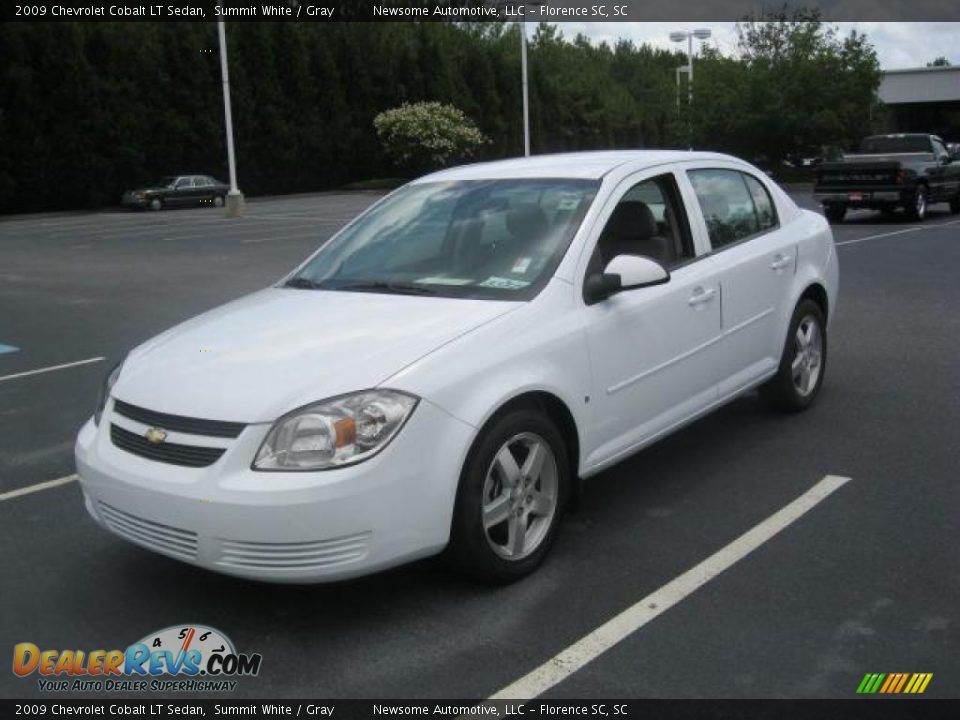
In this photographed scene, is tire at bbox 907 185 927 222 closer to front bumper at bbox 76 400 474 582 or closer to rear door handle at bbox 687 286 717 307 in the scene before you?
rear door handle at bbox 687 286 717 307

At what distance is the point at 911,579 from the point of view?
4.14 m

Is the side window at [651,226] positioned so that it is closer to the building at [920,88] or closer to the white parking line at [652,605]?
the white parking line at [652,605]

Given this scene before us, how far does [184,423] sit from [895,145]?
74.7 feet

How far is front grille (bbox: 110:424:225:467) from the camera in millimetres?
3707

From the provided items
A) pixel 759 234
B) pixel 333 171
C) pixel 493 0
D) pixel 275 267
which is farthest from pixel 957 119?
pixel 759 234

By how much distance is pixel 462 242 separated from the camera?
5047mm

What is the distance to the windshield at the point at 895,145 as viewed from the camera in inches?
913

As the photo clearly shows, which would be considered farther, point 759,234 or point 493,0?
point 493,0

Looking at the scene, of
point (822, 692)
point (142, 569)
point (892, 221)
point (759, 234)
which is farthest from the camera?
point (892, 221)

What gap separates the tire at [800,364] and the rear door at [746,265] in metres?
0.19

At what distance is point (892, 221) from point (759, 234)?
1801cm

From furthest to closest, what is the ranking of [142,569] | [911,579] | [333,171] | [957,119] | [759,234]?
[957,119], [333,171], [759,234], [142,569], [911,579]

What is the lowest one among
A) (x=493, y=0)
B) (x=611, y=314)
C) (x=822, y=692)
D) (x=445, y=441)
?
(x=822, y=692)

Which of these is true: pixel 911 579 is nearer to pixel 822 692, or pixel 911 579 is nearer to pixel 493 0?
pixel 822 692
